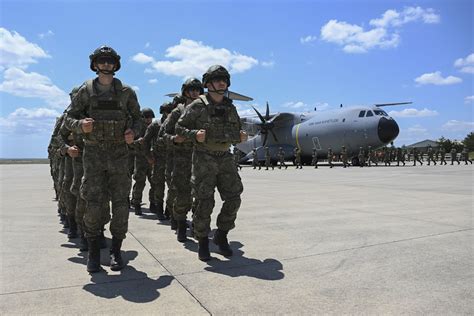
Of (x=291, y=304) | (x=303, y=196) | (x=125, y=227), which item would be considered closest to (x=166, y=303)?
(x=291, y=304)

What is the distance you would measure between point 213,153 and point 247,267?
1.30 metres

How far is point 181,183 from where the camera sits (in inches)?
219

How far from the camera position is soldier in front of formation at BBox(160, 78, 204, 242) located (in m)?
5.34

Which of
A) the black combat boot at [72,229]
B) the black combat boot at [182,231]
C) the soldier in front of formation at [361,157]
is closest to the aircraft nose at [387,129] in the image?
the soldier in front of formation at [361,157]

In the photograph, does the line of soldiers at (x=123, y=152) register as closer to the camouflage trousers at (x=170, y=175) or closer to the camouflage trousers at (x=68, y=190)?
the camouflage trousers at (x=68, y=190)

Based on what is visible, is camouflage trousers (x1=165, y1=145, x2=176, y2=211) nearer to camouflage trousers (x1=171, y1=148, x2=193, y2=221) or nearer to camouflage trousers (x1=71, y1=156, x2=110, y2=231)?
camouflage trousers (x1=171, y1=148, x2=193, y2=221)

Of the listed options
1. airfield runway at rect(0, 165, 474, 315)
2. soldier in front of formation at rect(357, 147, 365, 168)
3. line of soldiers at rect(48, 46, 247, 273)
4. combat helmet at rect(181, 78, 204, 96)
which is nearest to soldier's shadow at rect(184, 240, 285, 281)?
airfield runway at rect(0, 165, 474, 315)

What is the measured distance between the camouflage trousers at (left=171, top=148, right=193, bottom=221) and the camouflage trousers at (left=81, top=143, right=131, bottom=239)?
49.3 inches

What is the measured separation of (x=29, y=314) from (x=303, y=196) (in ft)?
25.2

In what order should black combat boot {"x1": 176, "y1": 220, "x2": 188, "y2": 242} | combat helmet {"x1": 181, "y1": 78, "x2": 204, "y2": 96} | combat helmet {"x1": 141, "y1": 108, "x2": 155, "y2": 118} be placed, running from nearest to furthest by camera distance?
black combat boot {"x1": 176, "y1": 220, "x2": 188, "y2": 242}, combat helmet {"x1": 181, "y1": 78, "x2": 204, "y2": 96}, combat helmet {"x1": 141, "y1": 108, "x2": 155, "y2": 118}

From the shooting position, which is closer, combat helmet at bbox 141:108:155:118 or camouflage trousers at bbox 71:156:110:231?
camouflage trousers at bbox 71:156:110:231

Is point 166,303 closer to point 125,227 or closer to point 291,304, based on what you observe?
point 291,304

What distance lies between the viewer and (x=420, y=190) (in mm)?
10711

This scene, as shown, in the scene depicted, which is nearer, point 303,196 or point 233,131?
point 233,131
